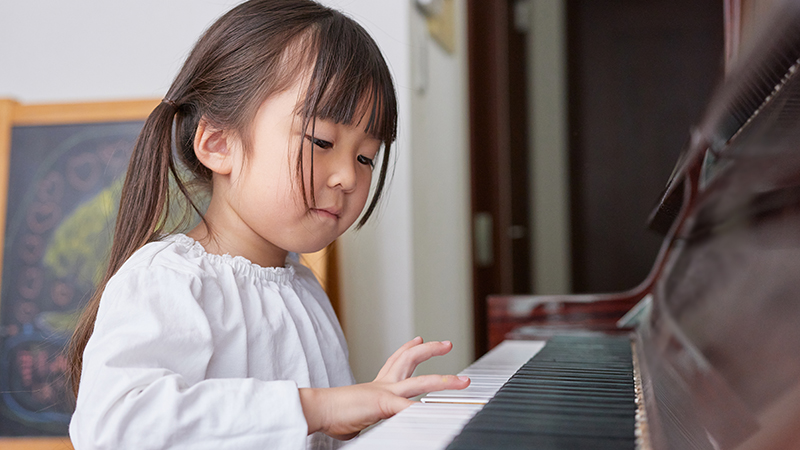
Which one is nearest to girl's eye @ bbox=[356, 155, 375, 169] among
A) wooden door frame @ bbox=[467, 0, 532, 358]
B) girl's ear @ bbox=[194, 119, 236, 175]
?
girl's ear @ bbox=[194, 119, 236, 175]

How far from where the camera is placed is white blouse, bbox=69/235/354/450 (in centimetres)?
56

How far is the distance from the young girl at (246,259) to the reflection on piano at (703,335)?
138 millimetres

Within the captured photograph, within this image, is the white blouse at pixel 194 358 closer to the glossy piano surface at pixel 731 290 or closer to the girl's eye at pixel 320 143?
the girl's eye at pixel 320 143

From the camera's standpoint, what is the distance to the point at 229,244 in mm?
868

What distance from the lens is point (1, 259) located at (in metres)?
1.70

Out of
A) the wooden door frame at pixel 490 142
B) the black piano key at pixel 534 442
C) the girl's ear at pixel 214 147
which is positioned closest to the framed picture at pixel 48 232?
the girl's ear at pixel 214 147

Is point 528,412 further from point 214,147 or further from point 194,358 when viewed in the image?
point 214,147

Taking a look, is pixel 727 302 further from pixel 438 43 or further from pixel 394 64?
pixel 438 43

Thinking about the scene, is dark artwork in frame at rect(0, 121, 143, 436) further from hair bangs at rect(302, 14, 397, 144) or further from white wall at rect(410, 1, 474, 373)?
hair bangs at rect(302, 14, 397, 144)

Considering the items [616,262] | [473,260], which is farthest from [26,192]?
[616,262]

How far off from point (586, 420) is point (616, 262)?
3124mm

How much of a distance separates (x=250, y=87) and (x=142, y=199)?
21 centimetres

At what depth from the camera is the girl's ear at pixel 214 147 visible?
0.86 meters

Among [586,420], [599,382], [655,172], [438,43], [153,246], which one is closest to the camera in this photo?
[586,420]
